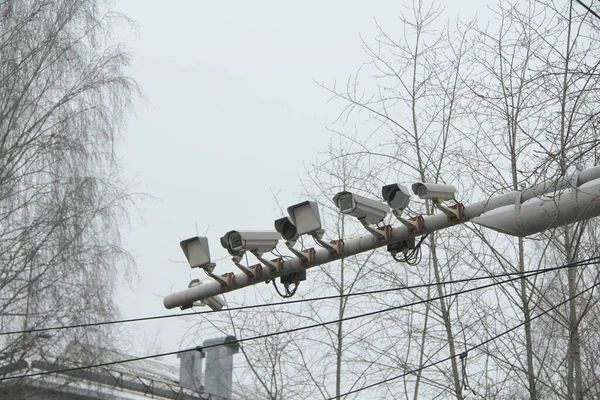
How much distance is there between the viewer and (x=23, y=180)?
2227cm

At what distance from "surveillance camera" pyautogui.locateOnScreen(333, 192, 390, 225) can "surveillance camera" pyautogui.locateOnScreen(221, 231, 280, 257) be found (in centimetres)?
99

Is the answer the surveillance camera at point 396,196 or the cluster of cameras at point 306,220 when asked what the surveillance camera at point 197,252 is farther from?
the surveillance camera at point 396,196

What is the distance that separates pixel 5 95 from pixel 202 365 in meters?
12.8

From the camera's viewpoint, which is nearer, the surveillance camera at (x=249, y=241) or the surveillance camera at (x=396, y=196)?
the surveillance camera at (x=396, y=196)

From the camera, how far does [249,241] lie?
10.2 metres

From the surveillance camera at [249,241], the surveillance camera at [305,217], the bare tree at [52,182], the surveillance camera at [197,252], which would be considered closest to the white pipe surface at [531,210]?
the surveillance camera at [305,217]

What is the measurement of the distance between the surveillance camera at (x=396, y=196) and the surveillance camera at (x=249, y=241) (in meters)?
1.24

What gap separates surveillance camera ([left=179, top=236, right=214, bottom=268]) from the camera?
10484mm

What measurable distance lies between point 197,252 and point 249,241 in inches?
24.3

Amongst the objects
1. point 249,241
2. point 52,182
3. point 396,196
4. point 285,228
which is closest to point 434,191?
point 396,196

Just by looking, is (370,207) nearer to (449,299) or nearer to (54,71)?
(449,299)

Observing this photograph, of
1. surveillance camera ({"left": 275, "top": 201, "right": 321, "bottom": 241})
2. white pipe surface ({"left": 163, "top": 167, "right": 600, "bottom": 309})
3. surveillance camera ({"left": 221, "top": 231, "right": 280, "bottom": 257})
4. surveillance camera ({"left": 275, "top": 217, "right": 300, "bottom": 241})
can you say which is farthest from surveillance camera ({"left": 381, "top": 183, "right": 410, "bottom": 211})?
surveillance camera ({"left": 221, "top": 231, "right": 280, "bottom": 257})

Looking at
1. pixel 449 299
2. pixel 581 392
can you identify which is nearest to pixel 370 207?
pixel 581 392

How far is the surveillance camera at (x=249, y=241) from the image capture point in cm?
1020
